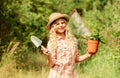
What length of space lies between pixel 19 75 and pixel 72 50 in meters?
5.38

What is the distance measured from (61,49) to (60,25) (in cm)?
32

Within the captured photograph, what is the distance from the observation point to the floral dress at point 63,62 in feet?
22.8

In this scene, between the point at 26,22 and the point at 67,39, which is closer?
the point at 67,39

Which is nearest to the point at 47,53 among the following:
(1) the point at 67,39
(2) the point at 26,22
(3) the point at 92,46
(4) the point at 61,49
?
(4) the point at 61,49

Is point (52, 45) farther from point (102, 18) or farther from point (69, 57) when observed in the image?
point (102, 18)

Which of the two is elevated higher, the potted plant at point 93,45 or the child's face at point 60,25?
the child's face at point 60,25

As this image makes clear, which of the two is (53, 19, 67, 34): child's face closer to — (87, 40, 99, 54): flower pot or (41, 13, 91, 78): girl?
(41, 13, 91, 78): girl

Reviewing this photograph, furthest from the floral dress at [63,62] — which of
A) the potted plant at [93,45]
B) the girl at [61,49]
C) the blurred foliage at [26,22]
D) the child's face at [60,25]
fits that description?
the blurred foliage at [26,22]

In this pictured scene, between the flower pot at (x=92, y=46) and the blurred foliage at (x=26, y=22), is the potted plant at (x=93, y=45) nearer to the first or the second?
the flower pot at (x=92, y=46)

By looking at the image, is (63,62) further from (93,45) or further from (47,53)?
(93,45)

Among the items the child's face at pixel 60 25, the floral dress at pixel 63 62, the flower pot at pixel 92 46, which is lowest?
the floral dress at pixel 63 62

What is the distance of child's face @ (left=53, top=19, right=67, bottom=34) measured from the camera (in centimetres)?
700

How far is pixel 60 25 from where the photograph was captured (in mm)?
7008

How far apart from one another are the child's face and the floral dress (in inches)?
4.9
